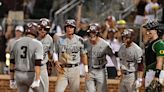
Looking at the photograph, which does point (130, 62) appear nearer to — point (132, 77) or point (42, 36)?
point (132, 77)

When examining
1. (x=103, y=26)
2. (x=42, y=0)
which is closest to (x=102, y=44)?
(x=103, y=26)

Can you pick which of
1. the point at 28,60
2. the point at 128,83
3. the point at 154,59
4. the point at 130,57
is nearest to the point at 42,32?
the point at 28,60

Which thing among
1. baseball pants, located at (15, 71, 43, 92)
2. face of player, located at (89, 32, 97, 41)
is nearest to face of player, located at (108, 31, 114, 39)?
face of player, located at (89, 32, 97, 41)

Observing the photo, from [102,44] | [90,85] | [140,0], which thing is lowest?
[90,85]

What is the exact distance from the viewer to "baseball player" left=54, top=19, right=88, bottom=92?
46.3ft

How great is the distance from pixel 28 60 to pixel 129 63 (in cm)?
260

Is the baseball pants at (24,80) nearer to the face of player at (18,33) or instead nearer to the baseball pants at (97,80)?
the baseball pants at (97,80)

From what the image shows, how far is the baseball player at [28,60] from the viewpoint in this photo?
12.5m

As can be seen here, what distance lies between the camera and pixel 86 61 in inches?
559

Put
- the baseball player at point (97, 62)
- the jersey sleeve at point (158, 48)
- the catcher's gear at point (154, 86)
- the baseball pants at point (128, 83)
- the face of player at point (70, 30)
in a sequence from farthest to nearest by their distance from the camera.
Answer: the baseball player at point (97, 62) → the face of player at point (70, 30) → the baseball pants at point (128, 83) → the catcher's gear at point (154, 86) → the jersey sleeve at point (158, 48)

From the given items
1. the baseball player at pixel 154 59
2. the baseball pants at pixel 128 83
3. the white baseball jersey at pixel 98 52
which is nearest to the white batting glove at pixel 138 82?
the baseball pants at pixel 128 83

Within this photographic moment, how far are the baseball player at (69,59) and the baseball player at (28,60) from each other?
131 cm

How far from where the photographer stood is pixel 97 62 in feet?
47.1

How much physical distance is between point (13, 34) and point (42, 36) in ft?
16.7
